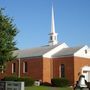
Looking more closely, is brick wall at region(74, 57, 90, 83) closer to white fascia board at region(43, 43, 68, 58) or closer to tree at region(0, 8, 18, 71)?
white fascia board at region(43, 43, 68, 58)

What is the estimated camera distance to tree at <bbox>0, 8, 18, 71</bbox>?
30.3 metres

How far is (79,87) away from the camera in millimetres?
27766

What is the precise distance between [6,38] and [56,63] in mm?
27802

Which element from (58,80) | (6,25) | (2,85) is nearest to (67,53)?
(58,80)

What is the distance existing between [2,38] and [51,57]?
28530 mm

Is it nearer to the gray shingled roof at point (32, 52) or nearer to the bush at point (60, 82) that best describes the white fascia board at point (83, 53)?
the bush at point (60, 82)

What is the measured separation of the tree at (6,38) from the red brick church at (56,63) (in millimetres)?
22922

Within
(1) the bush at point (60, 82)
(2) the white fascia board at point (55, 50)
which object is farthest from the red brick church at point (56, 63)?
(1) the bush at point (60, 82)

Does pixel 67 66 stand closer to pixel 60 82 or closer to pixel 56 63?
pixel 56 63

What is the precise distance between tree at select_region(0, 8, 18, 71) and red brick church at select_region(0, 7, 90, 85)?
22922mm

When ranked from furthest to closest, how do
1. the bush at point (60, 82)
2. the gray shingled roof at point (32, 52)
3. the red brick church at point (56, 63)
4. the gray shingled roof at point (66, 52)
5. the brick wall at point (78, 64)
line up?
the gray shingled roof at point (32, 52) → the gray shingled roof at point (66, 52) → the red brick church at point (56, 63) → the brick wall at point (78, 64) → the bush at point (60, 82)

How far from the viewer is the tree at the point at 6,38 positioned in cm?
3026

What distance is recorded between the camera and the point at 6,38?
30484 mm

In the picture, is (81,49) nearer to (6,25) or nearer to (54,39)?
(54,39)
